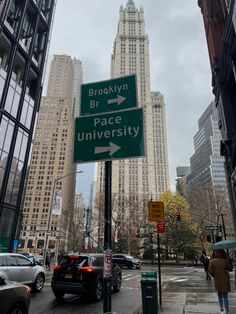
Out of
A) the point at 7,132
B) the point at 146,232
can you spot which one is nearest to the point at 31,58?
the point at 7,132

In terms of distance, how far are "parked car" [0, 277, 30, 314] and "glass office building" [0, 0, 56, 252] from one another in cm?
1940

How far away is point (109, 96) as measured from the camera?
5031 millimetres

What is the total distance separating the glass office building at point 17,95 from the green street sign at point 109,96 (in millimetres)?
20778

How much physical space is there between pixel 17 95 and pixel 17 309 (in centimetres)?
2563

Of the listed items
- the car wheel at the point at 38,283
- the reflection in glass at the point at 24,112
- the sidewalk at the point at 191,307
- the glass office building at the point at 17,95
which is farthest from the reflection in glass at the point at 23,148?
the sidewalk at the point at 191,307

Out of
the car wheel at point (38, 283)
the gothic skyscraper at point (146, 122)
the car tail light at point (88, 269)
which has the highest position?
the gothic skyscraper at point (146, 122)

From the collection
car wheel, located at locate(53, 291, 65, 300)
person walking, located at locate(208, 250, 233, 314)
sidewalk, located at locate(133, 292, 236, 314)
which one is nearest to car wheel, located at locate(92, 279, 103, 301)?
car wheel, located at locate(53, 291, 65, 300)

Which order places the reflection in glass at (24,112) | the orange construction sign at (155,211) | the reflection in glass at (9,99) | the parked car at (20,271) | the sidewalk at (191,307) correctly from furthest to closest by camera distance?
the reflection in glass at (24,112)
the reflection in glass at (9,99)
the parked car at (20,271)
the orange construction sign at (155,211)
the sidewalk at (191,307)

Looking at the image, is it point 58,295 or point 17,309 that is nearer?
point 17,309

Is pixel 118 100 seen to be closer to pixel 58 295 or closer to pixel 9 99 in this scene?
pixel 58 295

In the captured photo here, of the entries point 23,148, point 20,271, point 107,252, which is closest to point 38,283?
point 20,271

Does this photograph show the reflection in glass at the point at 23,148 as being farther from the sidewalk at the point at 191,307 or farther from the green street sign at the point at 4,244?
the sidewalk at the point at 191,307

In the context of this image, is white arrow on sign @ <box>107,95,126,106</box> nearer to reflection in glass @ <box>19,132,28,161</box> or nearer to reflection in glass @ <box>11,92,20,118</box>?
reflection in glass @ <box>11,92,20,118</box>

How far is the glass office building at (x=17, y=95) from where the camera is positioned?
2434 centimetres
